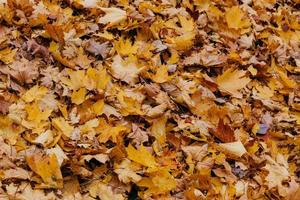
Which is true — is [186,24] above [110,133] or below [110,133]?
above

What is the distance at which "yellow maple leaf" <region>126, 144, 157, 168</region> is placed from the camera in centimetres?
229

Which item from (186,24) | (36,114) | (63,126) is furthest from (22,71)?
(186,24)

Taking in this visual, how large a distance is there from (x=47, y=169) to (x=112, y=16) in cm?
117

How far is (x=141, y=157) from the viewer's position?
2301 mm

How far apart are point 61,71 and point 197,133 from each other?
0.82 m

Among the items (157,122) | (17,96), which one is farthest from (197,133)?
(17,96)

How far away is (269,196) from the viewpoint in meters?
2.39

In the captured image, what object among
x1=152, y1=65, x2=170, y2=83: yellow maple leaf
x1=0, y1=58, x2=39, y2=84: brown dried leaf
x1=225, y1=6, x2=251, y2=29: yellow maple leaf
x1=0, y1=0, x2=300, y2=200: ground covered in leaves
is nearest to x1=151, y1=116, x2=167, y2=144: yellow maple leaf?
x1=0, y1=0, x2=300, y2=200: ground covered in leaves

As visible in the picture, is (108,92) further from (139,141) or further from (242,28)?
(242,28)

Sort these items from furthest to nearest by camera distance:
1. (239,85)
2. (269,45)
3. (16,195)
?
1. (269,45)
2. (239,85)
3. (16,195)

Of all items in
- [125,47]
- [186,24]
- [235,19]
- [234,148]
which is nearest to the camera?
[234,148]

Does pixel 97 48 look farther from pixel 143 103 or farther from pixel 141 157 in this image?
pixel 141 157

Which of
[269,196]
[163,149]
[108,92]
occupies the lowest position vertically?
[269,196]

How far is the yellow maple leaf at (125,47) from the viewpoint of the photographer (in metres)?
2.77
